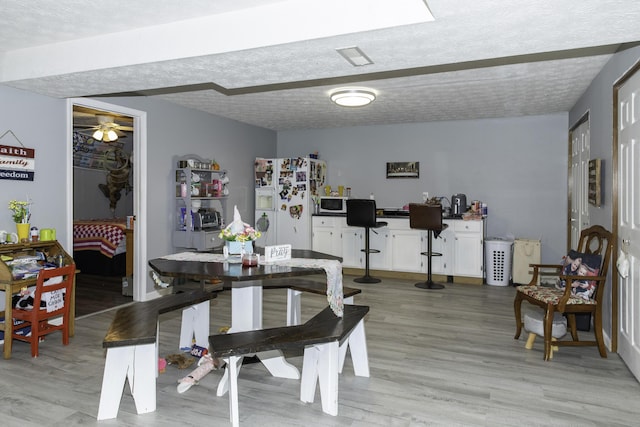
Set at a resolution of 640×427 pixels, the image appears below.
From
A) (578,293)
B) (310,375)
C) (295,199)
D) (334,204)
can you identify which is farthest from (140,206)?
(578,293)

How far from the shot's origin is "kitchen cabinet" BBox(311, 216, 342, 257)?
705 cm

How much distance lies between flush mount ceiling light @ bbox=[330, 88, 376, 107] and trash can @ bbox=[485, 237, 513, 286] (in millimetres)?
2701

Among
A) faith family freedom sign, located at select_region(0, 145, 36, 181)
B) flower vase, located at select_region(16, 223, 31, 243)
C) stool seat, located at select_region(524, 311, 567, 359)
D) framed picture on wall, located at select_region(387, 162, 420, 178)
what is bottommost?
stool seat, located at select_region(524, 311, 567, 359)

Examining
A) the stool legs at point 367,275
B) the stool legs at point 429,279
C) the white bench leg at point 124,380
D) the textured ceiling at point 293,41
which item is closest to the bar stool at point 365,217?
the stool legs at point 367,275

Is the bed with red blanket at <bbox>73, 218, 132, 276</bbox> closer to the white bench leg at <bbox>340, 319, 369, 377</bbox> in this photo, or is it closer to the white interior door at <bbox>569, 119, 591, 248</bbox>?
the white bench leg at <bbox>340, 319, 369, 377</bbox>

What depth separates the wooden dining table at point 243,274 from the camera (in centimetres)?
276

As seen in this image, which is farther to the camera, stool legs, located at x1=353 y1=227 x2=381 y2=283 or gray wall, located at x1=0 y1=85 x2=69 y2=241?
stool legs, located at x1=353 y1=227 x2=381 y2=283

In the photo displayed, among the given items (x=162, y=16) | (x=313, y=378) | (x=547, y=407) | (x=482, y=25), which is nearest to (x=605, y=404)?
(x=547, y=407)

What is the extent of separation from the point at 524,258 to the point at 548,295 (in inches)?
106

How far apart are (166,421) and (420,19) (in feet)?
8.36

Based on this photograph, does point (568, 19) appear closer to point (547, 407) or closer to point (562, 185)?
point (547, 407)

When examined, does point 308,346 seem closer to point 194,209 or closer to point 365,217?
point 194,209

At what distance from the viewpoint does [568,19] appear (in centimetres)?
230

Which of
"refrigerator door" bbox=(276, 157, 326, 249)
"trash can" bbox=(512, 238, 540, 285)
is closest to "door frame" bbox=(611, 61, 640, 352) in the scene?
"trash can" bbox=(512, 238, 540, 285)
